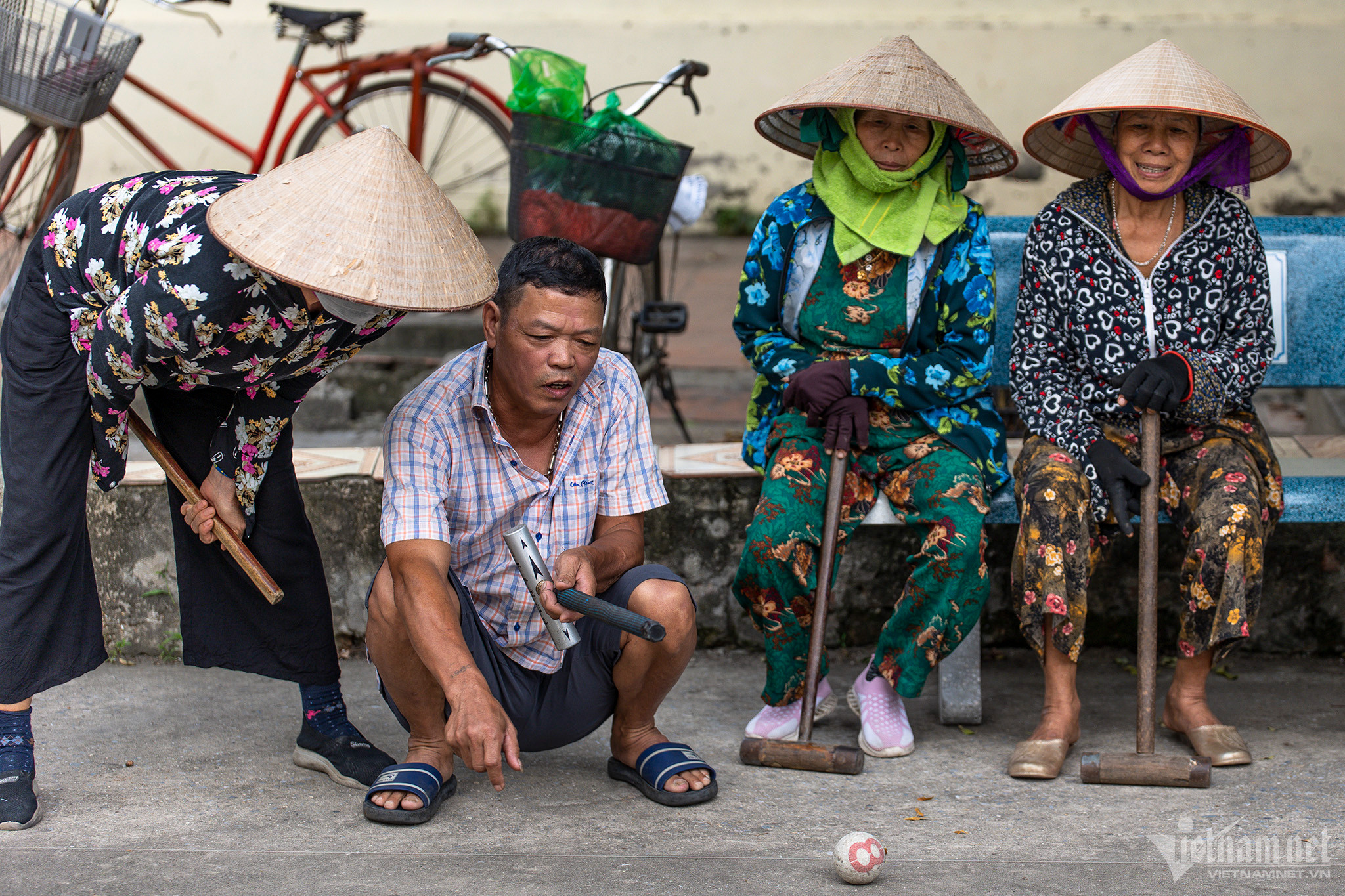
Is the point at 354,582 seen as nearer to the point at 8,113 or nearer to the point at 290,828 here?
the point at 290,828

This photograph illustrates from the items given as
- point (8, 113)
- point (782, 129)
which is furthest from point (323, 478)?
point (8, 113)

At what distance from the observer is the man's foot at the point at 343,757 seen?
2.76 meters

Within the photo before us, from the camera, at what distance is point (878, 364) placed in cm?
308

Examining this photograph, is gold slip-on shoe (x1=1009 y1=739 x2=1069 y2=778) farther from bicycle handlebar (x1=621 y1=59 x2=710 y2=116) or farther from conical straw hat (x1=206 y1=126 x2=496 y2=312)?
bicycle handlebar (x1=621 y1=59 x2=710 y2=116)

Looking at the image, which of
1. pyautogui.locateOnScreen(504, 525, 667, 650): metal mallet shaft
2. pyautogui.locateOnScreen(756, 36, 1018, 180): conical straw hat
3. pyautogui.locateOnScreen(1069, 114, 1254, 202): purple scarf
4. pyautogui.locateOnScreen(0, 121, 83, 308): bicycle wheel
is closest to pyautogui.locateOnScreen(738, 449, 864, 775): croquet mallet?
pyautogui.locateOnScreen(504, 525, 667, 650): metal mallet shaft

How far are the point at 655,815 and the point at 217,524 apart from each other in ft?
3.49

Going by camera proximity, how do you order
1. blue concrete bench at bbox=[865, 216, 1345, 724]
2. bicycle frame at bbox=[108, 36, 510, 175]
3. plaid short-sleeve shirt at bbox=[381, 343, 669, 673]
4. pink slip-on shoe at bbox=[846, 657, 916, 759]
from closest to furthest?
plaid short-sleeve shirt at bbox=[381, 343, 669, 673]
pink slip-on shoe at bbox=[846, 657, 916, 759]
blue concrete bench at bbox=[865, 216, 1345, 724]
bicycle frame at bbox=[108, 36, 510, 175]

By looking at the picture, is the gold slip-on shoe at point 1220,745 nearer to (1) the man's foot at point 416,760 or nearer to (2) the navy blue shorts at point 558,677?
(2) the navy blue shorts at point 558,677

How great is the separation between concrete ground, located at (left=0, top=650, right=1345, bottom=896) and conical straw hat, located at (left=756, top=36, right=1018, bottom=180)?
4.71 ft

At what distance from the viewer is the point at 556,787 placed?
2779 mm

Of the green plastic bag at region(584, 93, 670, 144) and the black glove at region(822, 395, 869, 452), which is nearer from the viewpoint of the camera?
the black glove at region(822, 395, 869, 452)

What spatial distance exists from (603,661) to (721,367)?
3072mm

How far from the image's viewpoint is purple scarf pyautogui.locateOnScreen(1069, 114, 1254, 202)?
10.3 feet

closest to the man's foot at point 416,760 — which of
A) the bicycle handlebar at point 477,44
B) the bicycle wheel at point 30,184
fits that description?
the bicycle handlebar at point 477,44
